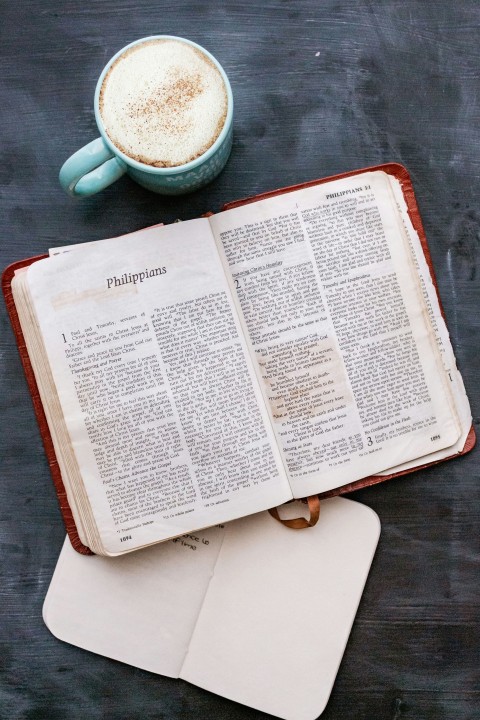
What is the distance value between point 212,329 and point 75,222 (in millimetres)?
173

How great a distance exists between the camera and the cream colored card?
0.63 metres

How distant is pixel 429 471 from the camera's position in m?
0.65

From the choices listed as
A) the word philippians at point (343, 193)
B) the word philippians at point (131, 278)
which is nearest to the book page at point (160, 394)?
the word philippians at point (131, 278)

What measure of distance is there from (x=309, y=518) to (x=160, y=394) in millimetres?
187

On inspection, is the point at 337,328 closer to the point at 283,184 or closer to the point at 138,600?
the point at 283,184

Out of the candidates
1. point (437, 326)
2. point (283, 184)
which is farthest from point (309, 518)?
point (283, 184)

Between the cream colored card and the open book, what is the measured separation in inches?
1.4

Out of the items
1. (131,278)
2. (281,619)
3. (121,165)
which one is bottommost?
(281,619)

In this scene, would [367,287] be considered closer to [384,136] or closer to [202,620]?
[384,136]

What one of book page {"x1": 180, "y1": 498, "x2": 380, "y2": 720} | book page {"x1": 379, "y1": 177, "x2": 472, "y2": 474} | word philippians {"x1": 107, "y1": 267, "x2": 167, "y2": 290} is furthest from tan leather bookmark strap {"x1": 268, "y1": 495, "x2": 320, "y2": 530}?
word philippians {"x1": 107, "y1": 267, "x2": 167, "y2": 290}

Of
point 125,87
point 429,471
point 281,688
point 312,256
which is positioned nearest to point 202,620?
point 281,688

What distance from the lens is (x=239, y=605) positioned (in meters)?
0.64

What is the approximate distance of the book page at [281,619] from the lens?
25.0 inches

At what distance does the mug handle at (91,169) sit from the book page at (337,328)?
11 centimetres
